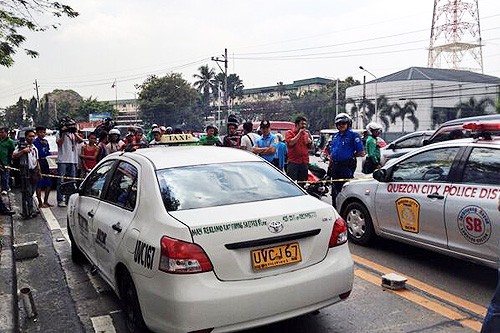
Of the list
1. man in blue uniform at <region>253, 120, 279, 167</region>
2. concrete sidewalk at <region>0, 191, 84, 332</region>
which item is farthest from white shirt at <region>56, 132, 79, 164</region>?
man in blue uniform at <region>253, 120, 279, 167</region>

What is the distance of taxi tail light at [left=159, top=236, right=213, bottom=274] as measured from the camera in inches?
109

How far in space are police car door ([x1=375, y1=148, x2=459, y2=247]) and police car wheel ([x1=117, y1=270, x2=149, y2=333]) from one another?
3041 mm

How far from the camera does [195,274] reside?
9.07 feet

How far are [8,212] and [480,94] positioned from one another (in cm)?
5853

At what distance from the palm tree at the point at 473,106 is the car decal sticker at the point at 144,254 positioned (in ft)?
185

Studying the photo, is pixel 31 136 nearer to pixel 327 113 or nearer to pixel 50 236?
pixel 50 236

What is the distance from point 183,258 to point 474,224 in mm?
2836

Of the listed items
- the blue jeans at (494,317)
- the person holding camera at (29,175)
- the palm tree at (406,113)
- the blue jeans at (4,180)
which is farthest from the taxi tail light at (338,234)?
the palm tree at (406,113)

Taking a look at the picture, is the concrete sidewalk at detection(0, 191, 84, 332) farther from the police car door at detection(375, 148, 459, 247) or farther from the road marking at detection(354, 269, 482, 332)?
the police car door at detection(375, 148, 459, 247)

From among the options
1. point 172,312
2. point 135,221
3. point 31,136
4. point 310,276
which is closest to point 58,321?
point 135,221

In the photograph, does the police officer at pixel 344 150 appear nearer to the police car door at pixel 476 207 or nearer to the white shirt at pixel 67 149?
the police car door at pixel 476 207

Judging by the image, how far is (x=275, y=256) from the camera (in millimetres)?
2961

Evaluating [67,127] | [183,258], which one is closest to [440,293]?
[183,258]

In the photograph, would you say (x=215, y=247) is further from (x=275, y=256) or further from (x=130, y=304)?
(x=130, y=304)
